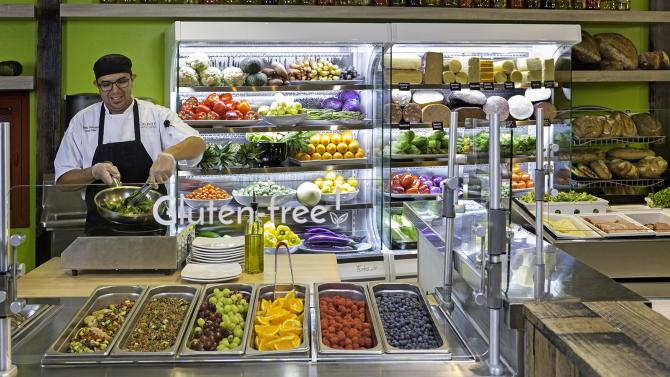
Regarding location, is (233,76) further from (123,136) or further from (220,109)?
(123,136)

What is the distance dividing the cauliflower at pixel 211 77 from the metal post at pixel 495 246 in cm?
346

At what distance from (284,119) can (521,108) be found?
1.89m

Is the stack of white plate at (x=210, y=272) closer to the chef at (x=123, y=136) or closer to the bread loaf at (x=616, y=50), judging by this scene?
the chef at (x=123, y=136)

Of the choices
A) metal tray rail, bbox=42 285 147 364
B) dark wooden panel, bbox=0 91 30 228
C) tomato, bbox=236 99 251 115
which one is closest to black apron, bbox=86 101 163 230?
tomato, bbox=236 99 251 115

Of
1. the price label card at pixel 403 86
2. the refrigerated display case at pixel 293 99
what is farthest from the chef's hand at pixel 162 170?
the price label card at pixel 403 86

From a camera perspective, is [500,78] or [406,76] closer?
[406,76]

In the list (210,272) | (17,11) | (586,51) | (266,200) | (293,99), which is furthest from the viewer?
(586,51)

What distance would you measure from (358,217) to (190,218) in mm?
2476

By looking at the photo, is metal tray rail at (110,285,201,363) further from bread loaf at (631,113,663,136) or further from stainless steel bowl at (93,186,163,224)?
bread loaf at (631,113,663,136)

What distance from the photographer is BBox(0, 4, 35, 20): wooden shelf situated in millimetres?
5523

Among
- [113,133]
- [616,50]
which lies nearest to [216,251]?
[113,133]

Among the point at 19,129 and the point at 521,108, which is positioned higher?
the point at 521,108

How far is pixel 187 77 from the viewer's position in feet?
17.1

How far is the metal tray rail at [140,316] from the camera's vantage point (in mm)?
2168
